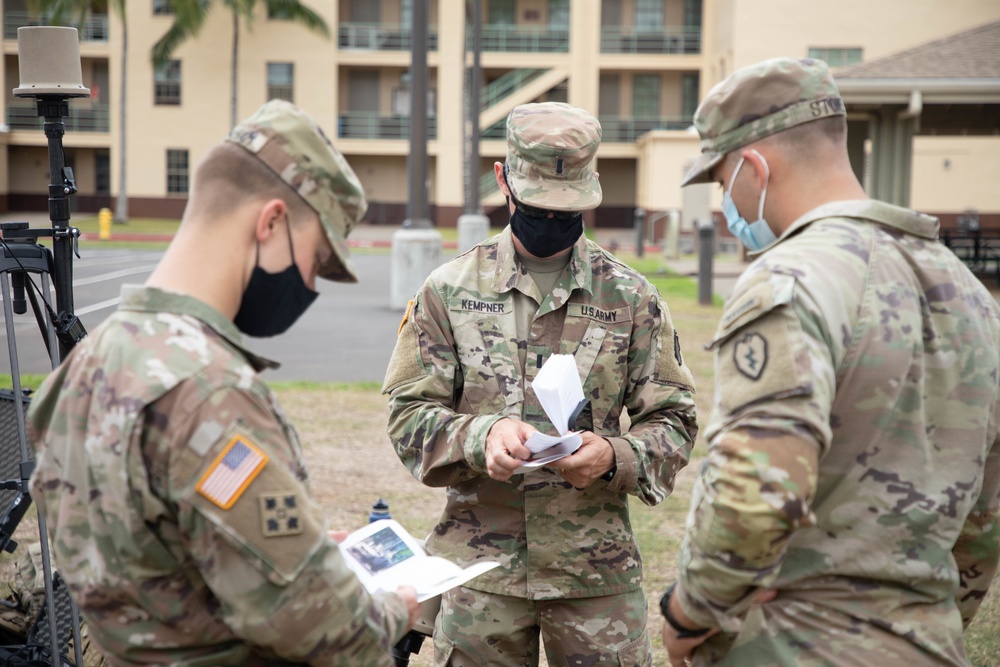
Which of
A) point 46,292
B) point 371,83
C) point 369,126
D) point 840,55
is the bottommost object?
point 46,292

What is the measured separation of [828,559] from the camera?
199 centimetres

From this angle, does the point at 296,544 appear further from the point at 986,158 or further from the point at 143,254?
the point at 986,158

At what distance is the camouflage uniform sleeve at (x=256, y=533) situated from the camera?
1.65 meters

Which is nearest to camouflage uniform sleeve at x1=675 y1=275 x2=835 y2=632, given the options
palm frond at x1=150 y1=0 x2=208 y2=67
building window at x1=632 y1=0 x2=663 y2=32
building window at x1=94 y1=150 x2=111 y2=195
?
palm frond at x1=150 y1=0 x2=208 y2=67

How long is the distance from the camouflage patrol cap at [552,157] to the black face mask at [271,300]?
3.49 ft

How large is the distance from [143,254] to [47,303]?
71.4ft

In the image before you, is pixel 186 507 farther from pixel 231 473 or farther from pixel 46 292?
pixel 46 292

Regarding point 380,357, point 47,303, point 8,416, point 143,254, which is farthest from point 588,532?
point 143,254

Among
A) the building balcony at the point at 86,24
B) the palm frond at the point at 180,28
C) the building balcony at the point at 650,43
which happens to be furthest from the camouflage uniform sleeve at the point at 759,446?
the building balcony at the point at 86,24

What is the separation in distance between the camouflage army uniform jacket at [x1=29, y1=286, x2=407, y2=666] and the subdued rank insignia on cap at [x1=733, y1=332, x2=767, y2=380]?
2.72ft

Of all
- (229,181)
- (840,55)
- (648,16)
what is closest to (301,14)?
(648,16)

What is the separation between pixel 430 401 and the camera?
9.61ft

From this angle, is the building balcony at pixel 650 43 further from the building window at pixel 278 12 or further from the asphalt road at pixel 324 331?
the asphalt road at pixel 324 331

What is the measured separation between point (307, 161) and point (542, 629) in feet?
5.55
